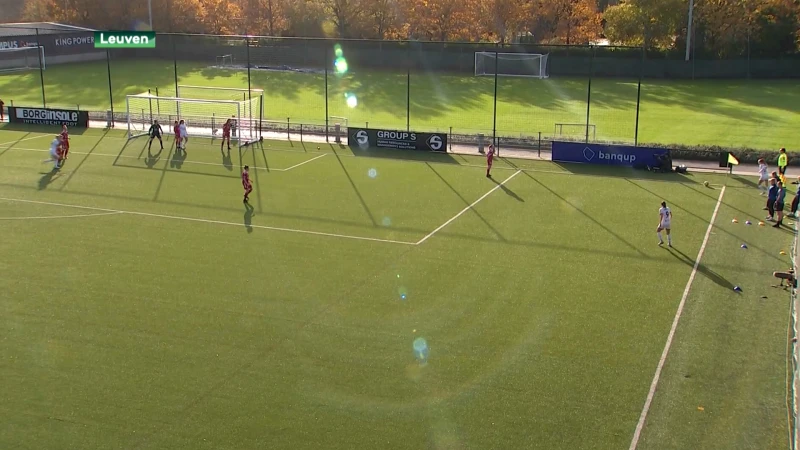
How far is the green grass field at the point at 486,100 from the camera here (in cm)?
4838

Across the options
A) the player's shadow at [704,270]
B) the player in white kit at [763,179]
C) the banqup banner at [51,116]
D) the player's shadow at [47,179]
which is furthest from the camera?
the banqup banner at [51,116]

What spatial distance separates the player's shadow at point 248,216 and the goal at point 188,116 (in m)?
14.1

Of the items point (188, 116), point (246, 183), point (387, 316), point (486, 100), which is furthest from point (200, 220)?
point (486, 100)

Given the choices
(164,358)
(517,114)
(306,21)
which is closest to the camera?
(164,358)

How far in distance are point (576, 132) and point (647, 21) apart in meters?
31.7

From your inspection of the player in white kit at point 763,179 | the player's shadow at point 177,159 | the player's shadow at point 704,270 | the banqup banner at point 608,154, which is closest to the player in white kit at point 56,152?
the player's shadow at point 177,159

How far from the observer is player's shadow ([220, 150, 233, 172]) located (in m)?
36.4

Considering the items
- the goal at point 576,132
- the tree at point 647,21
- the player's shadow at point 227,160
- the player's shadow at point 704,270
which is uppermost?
the tree at point 647,21

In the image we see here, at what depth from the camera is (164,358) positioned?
1714 cm

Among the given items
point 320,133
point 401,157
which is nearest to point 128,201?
point 401,157

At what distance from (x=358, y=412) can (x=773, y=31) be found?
6886 cm

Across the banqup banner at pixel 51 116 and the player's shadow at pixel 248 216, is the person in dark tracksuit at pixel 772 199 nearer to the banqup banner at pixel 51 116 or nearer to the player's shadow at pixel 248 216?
the player's shadow at pixel 248 216

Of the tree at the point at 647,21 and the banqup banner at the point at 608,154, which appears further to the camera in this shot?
the tree at the point at 647,21

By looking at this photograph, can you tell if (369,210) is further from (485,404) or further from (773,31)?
(773,31)
